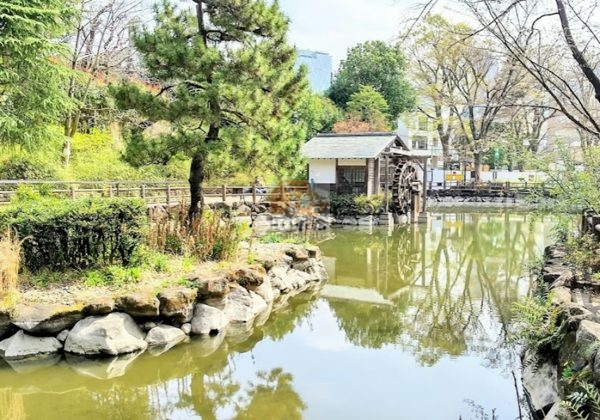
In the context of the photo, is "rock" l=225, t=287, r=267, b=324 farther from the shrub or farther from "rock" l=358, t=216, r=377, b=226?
"rock" l=358, t=216, r=377, b=226

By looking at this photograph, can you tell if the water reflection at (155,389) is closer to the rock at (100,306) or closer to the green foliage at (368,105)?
the rock at (100,306)

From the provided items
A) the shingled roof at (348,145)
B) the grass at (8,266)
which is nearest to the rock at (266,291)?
the grass at (8,266)

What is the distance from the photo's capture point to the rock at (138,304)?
17.3ft

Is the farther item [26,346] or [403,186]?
[403,186]

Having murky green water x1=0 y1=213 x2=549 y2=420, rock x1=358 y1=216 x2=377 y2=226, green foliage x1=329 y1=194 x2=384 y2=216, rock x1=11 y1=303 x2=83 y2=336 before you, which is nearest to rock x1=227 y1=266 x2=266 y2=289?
murky green water x1=0 y1=213 x2=549 y2=420

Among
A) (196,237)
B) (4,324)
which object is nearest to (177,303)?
(4,324)

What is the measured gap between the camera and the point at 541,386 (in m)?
4.10

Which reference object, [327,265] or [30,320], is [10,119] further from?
[327,265]

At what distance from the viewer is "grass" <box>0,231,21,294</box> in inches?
203

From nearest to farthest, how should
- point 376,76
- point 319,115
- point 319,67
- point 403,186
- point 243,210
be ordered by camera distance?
point 243,210, point 403,186, point 319,115, point 376,76, point 319,67

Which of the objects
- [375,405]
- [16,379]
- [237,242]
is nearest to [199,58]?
[237,242]

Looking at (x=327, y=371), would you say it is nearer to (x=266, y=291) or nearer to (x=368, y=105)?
(x=266, y=291)

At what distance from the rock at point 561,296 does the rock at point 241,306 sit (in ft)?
11.4

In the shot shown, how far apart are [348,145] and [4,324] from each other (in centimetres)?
1465
